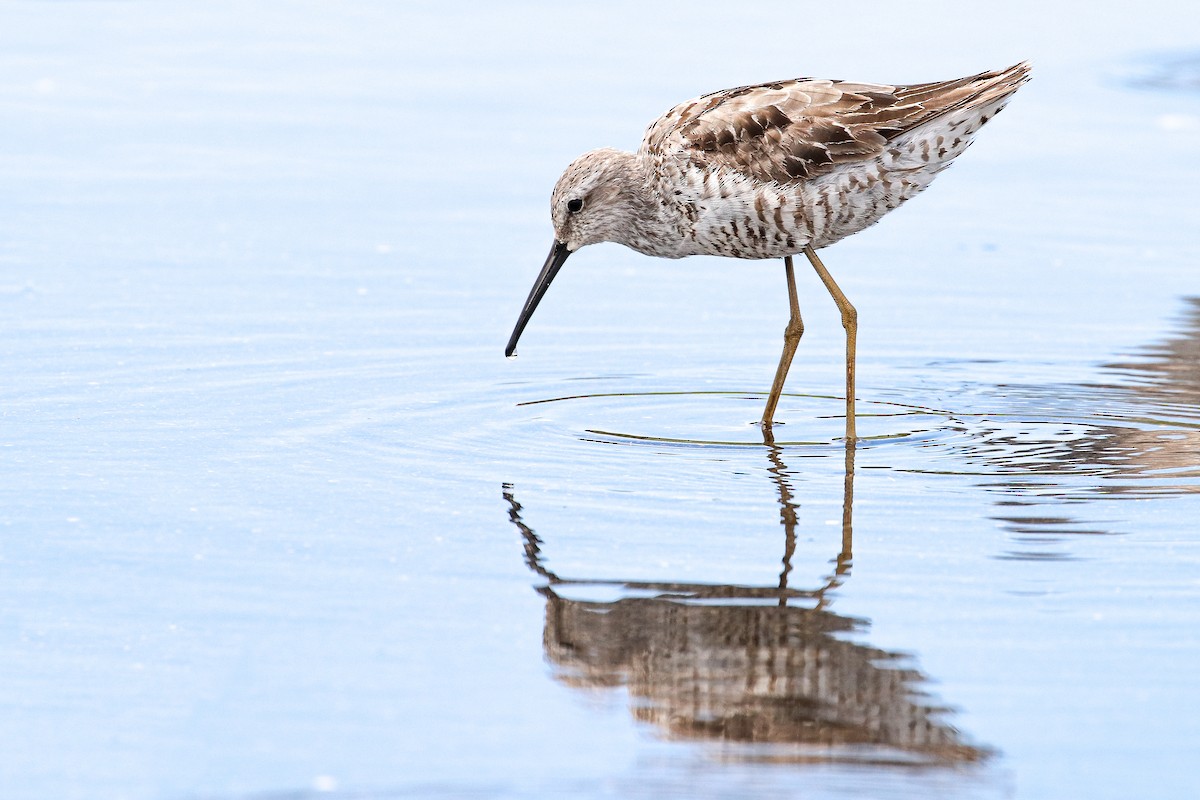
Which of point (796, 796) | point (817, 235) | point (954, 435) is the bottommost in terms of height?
point (796, 796)

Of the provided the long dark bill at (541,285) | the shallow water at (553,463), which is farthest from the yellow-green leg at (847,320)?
the long dark bill at (541,285)

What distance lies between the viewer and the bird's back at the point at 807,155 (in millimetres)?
8148

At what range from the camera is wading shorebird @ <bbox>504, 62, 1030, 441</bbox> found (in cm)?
816

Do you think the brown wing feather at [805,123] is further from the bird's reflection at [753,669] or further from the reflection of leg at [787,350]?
the bird's reflection at [753,669]

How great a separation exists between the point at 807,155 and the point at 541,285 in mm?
1539

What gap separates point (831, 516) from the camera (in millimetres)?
6848

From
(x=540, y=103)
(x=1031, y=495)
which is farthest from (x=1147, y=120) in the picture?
(x=1031, y=495)

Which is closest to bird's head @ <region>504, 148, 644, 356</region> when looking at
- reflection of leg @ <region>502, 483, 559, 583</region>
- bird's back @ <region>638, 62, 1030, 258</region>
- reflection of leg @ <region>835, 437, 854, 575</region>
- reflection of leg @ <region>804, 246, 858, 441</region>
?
bird's back @ <region>638, 62, 1030, 258</region>

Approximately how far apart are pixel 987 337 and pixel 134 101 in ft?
24.4

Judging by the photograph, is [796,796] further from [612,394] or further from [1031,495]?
[612,394]

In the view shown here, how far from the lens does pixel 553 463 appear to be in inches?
297

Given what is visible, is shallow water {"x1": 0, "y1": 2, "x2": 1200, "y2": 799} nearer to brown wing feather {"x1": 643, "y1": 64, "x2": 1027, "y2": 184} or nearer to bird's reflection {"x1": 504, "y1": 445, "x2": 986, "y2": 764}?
bird's reflection {"x1": 504, "y1": 445, "x2": 986, "y2": 764}

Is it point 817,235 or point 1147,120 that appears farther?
point 1147,120

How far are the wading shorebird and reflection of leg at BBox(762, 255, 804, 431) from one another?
0.01 meters
